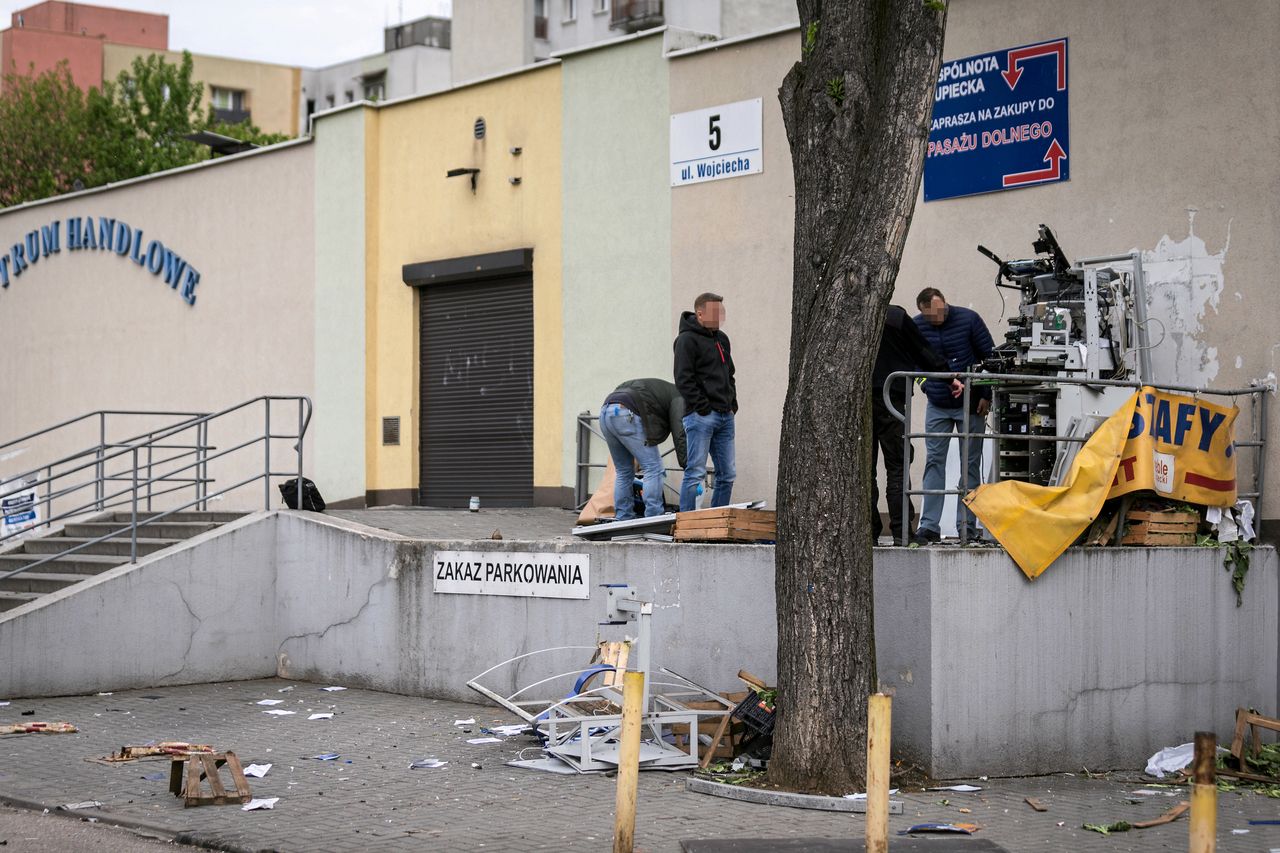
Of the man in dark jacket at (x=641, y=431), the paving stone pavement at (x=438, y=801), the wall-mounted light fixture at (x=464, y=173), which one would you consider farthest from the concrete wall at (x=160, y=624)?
the wall-mounted light fixture at (x=464, y=173)

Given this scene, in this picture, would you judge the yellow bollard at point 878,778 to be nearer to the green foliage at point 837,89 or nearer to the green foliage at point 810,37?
the green foliage at point 837,89

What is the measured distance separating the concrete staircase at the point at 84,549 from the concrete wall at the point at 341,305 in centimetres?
292

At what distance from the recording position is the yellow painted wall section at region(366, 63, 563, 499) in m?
17.4

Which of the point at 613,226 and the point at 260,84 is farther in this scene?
the point at 260,84

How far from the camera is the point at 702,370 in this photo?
12.3 meters

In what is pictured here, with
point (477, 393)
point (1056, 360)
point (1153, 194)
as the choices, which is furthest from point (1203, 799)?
point (477, 393)

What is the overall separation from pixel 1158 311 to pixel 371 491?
33.2 ft

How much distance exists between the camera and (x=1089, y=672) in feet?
33.8

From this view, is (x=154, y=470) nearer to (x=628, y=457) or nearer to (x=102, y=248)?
(x=102, y=248)

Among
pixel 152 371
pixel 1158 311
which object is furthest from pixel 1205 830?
pixel 152 371

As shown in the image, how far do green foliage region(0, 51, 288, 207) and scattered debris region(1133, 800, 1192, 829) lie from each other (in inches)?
1175

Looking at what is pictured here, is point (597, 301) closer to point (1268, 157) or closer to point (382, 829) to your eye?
point (1268, 157)

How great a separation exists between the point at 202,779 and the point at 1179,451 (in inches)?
268

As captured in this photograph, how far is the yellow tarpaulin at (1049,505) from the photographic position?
989cm
